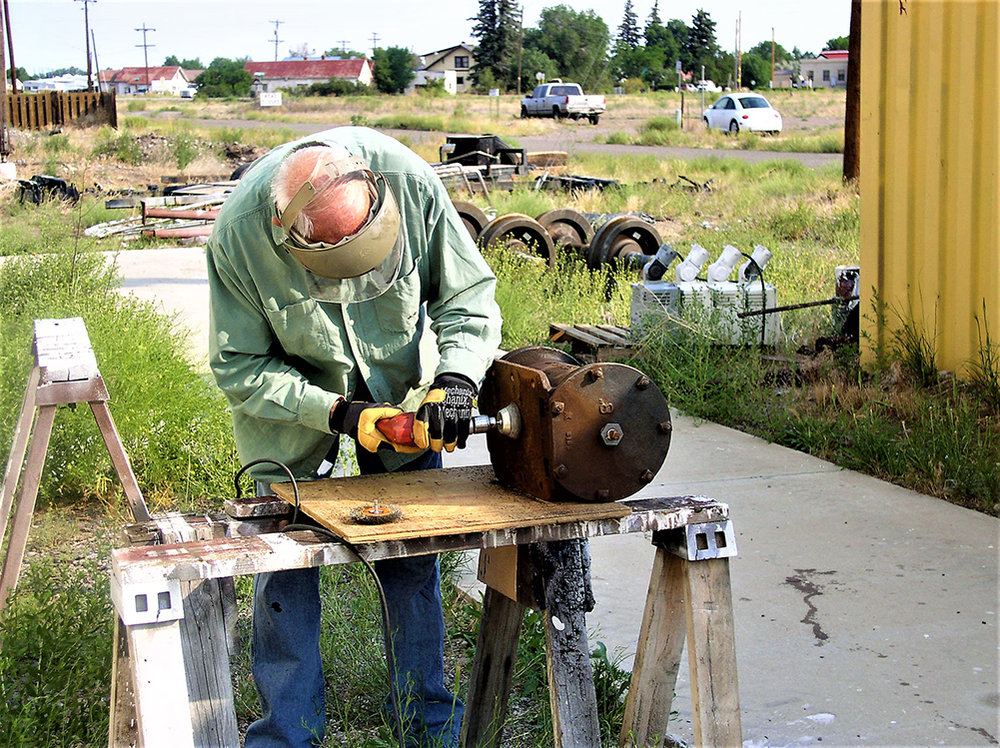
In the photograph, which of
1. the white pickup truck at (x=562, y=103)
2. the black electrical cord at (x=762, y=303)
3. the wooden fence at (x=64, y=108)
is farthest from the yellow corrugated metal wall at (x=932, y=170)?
the white pickup truck at (x=562, y=103)

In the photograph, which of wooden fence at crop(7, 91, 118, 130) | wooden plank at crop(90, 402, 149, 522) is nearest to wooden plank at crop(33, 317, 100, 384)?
wooden plank at crop(90, 402, 149, 522)

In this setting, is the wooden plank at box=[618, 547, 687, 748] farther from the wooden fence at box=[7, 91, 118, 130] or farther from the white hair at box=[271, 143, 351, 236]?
the wooden fence at box=[7, 91, 118, 130]

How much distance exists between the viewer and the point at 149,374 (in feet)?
18.6

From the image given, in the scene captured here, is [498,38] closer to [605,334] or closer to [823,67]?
[823,67]

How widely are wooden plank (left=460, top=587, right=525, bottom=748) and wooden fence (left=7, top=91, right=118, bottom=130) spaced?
26.4 metres

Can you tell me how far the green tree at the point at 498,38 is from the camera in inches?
3167

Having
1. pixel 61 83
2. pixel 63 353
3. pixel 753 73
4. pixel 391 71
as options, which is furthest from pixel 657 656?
pixel 391 71

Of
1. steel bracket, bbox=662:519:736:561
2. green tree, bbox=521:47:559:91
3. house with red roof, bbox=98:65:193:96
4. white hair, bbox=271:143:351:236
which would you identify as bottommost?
steel bracket, bbox=662:519:736:561

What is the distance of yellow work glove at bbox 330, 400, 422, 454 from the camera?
272 cm

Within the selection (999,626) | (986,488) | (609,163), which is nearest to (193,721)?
(999,626)

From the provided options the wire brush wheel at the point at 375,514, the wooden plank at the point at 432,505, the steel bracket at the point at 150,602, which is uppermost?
the wire brush wheel at the point at 375,514

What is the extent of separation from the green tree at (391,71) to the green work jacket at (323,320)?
288 feet

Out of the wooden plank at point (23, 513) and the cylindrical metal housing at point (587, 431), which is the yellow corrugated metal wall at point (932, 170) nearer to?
the cylindrical metal housing at point (587, 431)

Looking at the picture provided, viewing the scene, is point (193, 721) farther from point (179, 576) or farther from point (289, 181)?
point (289, 181)
